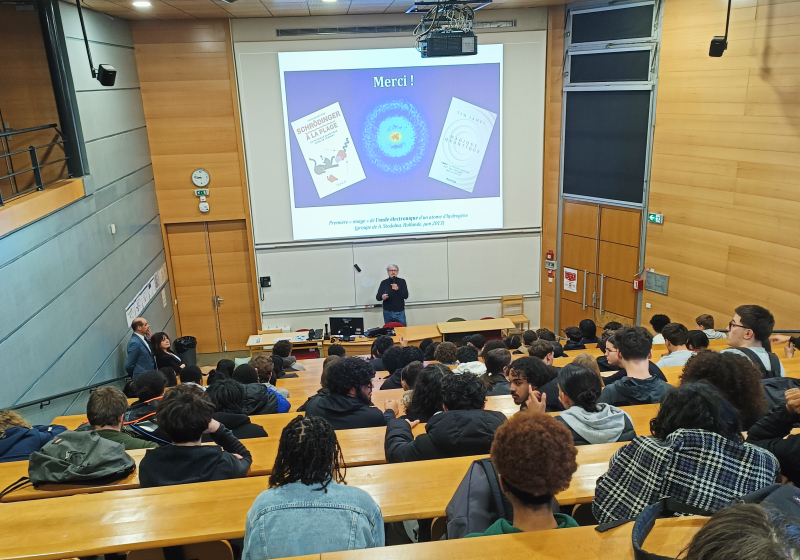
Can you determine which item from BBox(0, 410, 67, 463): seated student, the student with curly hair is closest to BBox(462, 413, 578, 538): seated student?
the student with curly hair

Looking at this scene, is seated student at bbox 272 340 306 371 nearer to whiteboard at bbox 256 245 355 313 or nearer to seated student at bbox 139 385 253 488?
whiteboard at bbox 256 245 355 313

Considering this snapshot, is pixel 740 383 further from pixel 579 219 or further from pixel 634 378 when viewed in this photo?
pixel 579 219

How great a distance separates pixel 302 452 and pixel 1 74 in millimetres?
5955

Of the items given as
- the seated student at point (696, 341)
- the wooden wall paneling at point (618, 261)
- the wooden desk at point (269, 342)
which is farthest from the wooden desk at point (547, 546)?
the wooden wall paneling at point (618, 261)

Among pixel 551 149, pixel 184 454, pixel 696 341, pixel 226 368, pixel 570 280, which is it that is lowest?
pixel 570 280

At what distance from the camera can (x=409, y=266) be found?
30.6ft

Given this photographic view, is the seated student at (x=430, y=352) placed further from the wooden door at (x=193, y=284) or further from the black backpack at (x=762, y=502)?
the wooden door at (x=193, y=284)

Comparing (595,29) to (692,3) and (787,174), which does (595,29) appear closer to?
(692,3)

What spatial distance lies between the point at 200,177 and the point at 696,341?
7.15 metres

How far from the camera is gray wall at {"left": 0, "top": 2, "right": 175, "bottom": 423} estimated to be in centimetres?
449

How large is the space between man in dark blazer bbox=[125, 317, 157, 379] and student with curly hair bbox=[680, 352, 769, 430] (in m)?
5.84

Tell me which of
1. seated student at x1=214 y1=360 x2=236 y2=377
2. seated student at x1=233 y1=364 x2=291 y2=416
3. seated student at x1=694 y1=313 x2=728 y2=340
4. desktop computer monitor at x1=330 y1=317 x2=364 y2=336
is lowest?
desktop computer monitor at x1=330 y1=317 x2=364 y2=336

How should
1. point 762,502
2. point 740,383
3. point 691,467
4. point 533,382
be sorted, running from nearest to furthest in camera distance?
point 762,502 < point 691,467 < point 740,383 < point 533,382

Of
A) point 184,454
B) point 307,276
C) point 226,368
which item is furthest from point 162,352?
point 184,454
